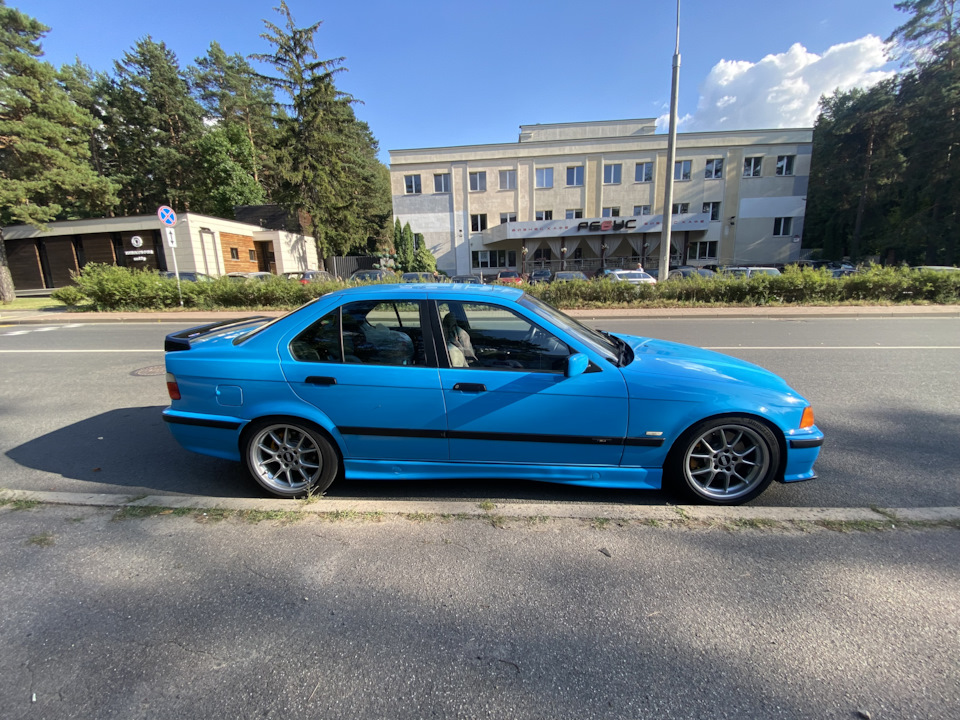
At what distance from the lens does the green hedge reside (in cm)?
1480

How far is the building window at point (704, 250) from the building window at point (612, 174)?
9.30 metres

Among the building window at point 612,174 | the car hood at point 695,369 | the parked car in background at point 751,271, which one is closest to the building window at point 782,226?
the building window at point 612,174

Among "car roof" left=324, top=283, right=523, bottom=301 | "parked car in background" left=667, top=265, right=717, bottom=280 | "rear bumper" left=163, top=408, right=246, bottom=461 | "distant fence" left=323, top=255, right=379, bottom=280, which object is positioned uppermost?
"distant fence" left=323, top=255, right=379, bottom=280

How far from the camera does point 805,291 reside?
15016 mm

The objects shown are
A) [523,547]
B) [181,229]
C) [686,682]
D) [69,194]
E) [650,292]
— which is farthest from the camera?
[181,229]

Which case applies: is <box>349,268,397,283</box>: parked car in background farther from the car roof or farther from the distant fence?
the car roof

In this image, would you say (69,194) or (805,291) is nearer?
(805,291)

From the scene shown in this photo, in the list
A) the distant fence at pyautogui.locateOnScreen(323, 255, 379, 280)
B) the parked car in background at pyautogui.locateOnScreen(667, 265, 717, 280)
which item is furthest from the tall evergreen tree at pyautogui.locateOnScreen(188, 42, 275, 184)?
the parked car in background at pyautogui.locateOnScreen(667, 265, 717, 280)

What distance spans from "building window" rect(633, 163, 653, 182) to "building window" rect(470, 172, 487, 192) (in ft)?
43.9

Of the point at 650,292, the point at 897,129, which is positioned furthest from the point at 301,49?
the point at 897,129

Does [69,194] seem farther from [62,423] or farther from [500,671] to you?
[500,671]

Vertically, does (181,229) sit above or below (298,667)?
above

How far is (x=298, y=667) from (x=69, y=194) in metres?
31.2

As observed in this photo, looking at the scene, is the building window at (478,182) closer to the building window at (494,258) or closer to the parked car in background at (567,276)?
the building window at (494,258)
